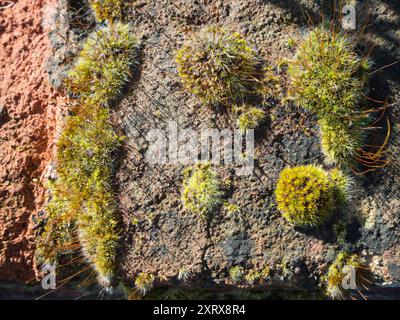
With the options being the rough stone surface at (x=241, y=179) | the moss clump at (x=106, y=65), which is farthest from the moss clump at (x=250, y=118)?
the moss clump at (x=106, y=65)

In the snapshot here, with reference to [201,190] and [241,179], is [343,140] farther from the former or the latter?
[201,190]

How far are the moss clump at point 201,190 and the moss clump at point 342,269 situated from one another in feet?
5.08

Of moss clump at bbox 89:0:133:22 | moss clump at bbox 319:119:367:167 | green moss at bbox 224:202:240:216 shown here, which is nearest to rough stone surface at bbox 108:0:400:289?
green moss at bbox 224:202:240:216

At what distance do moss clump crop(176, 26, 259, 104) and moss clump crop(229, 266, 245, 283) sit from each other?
201 centimetres

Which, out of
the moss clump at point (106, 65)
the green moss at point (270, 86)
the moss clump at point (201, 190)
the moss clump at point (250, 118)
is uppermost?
the moss clump at point (106, 65)

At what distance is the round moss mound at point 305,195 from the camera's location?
17.2 feet

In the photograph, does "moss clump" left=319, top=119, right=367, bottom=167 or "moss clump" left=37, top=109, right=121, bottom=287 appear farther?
"moss clump" left=37, top=109, right=121, bottom=287

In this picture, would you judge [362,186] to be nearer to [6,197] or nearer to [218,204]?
[218,204]

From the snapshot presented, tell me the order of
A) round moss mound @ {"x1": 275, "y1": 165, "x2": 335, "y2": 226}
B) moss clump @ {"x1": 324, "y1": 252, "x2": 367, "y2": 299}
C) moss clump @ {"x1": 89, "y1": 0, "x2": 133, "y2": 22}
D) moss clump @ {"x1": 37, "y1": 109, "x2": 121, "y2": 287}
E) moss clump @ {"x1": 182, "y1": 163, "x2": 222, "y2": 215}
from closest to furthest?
round moss mound @ {"x1": 275, "y1": 165, "x2": 335, "y2": 226}, moss clump @ {"x1": 324, "y1": 252, "x2": 367, "y2": 299}, moss clump @ {"x1": 182, "y1": 163, "x2": 222, "y2": 215}, moss clump @ {"x1": 37, "y1": 109, "x2": 121, "y2": 287}, moss clump @ {"x1": 89, "y1": 0, "x2": 133, "y2": 22}

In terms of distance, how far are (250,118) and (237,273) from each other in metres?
1.85

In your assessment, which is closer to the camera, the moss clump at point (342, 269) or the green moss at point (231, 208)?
the moss clump at point (342, 269)

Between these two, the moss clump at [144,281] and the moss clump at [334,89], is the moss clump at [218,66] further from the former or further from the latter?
the moss clump at [144,281]

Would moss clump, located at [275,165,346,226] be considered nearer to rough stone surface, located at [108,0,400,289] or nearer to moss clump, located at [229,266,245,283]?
rough stone surface, located at [108,0,400,289]

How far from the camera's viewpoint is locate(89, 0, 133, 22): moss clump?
5.83 metres
